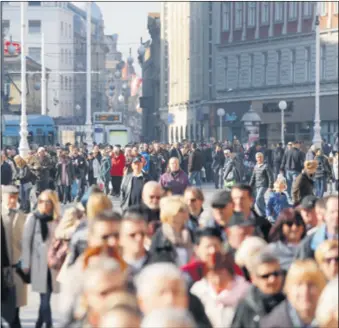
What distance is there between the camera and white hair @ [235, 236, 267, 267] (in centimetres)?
1104

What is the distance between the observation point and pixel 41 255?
14602 mm

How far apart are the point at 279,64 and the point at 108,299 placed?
7907 cm

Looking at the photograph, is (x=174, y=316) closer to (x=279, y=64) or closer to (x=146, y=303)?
(x=146, y=303)

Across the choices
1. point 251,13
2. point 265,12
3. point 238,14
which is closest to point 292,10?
point 265,12

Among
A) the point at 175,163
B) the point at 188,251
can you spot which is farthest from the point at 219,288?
the point at 175,163

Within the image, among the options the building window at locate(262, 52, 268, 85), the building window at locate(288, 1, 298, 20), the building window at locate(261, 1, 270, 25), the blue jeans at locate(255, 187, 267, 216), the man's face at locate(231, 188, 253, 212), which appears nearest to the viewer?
the man's face at locate(231, 188, 253, 212)

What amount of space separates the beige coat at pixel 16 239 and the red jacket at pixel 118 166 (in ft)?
87.4

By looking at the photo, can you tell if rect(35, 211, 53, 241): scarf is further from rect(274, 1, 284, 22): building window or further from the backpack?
rect(274, 1, 284, 22): building window

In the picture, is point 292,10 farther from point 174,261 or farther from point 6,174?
point 174,261

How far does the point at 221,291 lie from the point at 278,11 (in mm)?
78939

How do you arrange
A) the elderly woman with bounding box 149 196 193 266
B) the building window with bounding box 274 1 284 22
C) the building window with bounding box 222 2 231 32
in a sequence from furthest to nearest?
the building window with bounding box 222 2 231 32, the building window with bounding box 274 1 284 22, the elderly woman with bounding box 149 196 193 266

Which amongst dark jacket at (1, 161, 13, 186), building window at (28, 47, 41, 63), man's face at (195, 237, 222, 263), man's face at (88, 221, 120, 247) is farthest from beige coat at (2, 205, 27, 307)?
building window at (28, 47, 41, 63)

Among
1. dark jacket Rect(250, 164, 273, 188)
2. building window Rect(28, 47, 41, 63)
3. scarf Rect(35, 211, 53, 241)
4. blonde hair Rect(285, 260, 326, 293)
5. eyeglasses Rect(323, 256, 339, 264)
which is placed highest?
building window Rect(28, 47, 41, 63)

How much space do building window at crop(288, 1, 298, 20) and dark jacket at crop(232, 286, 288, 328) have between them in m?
77.3
